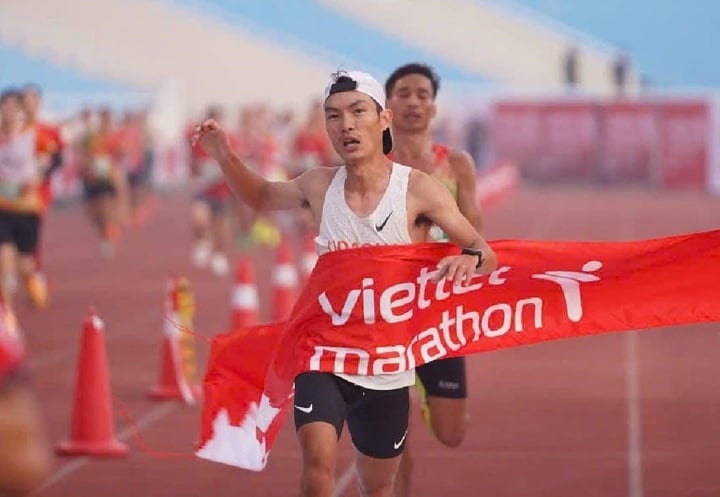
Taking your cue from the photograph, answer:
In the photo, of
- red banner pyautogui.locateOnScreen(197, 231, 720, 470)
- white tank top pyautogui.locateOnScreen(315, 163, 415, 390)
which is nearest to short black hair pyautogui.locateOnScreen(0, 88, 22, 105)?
red banner pyautogui.locateOnScreen(197, 231, 720, 470)

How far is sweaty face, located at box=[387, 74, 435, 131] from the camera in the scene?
8961 mm

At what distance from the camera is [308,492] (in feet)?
23.0

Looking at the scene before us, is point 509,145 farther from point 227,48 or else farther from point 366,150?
point 366,150

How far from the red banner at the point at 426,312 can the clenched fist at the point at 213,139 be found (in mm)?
662

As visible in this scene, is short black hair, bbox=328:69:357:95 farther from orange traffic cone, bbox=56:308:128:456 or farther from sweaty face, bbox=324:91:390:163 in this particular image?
orange traffic cone, bbox=56:308:128:456

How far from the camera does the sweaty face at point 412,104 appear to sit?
8.96m

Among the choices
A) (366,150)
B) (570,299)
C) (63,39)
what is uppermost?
(63,39)

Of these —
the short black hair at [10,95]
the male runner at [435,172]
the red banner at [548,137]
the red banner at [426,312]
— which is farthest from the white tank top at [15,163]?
the red banner at [548,137]

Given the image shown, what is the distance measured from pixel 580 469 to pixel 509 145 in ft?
125

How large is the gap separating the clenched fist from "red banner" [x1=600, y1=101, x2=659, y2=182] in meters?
38.8

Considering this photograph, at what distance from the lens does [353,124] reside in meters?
7.25

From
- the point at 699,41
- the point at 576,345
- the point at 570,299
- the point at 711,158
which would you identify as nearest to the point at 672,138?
the point at 711,158

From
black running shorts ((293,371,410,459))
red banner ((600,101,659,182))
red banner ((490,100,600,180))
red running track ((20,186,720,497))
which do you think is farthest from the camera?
red banner ((490,100,600,180))

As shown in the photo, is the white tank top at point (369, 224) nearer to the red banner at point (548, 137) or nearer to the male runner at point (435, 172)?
the male runner at point (435, 172)
